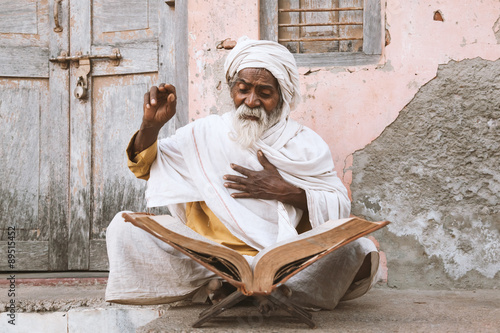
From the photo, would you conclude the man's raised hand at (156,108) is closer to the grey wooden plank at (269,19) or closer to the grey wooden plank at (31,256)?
the grey wooden plank at (269,19)

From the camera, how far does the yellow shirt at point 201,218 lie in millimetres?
2494

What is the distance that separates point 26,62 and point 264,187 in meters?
2.24

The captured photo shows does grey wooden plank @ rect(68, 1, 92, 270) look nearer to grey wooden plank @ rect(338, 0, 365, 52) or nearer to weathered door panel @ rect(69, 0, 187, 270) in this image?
weathered door panel @ rect(69, 0, 187, 270)

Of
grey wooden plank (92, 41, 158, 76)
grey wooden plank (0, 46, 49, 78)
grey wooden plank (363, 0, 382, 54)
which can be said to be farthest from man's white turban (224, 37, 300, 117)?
grey wooden plank (0, 46, 49, 78)

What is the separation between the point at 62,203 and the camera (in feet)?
12.6

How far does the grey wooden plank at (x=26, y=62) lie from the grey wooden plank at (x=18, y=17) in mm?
145

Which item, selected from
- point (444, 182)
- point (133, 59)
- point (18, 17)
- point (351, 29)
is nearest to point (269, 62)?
point (351, 29)

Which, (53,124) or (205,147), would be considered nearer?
(205,147)

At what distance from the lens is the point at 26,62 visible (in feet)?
12.7

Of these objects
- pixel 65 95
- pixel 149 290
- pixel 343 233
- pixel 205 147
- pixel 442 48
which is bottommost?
pixel 149 290

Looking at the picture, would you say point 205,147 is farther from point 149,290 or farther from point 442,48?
point 442,48

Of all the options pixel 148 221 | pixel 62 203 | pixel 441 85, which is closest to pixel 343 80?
pixel 441 85

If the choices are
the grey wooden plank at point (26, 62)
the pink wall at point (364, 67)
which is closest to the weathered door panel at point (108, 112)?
the grey wooden plank at point (26, 62)

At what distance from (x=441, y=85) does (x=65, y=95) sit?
8.04ft
